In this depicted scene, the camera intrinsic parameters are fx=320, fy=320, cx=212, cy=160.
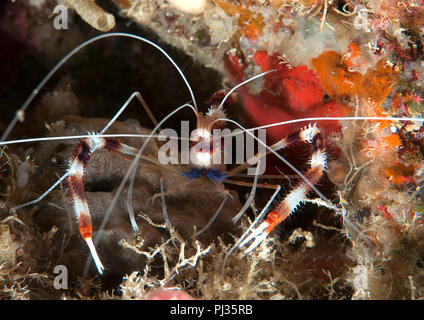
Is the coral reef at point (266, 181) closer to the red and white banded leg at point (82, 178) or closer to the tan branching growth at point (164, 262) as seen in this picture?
the tan branching growth at point (164, 262)

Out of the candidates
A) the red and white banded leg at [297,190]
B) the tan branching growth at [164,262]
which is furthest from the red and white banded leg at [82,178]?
the red and white banded leg at [297,190]

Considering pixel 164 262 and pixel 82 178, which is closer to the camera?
pixel 164 262

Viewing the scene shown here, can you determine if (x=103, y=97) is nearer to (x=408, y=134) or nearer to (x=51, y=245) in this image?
(x=51, y=245)

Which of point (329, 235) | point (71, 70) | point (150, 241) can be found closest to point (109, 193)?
point (150, 241)

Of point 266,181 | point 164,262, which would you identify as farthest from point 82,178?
point 266,181

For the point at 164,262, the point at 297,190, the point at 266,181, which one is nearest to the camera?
the point at 164,262

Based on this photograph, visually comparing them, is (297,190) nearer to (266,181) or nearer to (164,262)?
(266,181)

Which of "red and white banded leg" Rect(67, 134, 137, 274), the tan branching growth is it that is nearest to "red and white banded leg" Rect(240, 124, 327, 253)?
the tan branching growth
